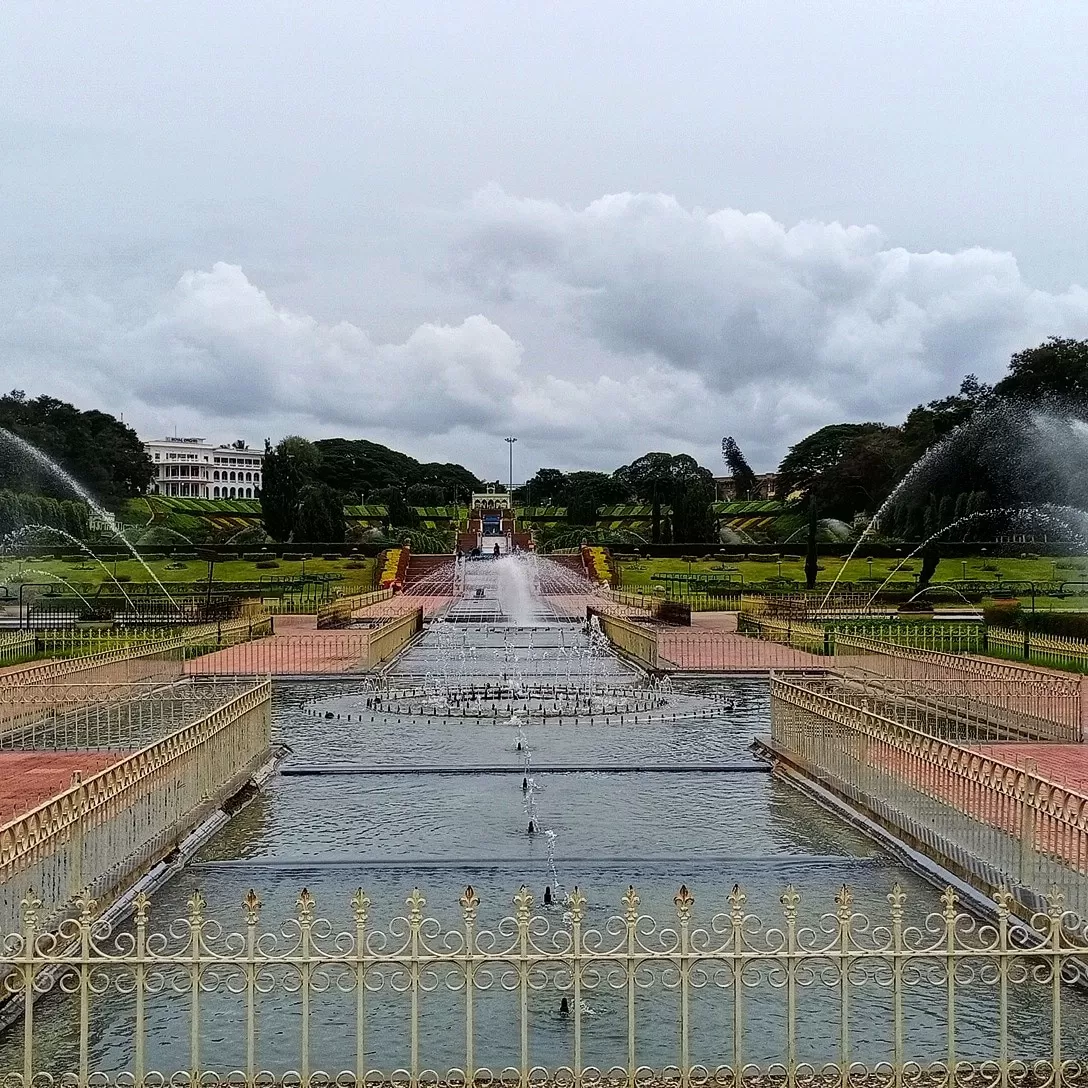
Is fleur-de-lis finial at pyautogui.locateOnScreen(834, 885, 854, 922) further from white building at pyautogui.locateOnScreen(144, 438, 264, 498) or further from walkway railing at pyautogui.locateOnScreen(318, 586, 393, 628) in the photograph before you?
white building at pyautogui.locateOnScreen(144, 438, 264, 498)

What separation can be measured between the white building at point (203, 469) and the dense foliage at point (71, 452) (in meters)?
39.5

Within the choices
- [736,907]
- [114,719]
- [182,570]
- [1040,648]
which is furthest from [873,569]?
[736,907]

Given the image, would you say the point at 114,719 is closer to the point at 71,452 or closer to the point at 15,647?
A: the point at 15,647

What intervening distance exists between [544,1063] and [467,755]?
27.5 feet

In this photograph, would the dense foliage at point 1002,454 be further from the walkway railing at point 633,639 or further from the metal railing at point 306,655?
the metal railing at point 306,655

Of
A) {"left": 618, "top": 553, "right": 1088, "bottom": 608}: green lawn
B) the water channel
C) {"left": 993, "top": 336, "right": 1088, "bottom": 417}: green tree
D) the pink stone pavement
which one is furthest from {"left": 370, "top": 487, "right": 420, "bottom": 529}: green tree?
the water channel

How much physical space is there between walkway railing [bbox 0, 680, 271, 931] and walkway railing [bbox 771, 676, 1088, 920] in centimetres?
529

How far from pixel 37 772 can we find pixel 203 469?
5561 inches

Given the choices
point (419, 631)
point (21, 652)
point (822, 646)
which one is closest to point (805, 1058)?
point (822, 646)

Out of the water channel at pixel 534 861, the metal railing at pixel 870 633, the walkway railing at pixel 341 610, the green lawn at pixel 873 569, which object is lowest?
the water channel at pixel 534 861

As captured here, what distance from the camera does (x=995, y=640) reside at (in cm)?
2480

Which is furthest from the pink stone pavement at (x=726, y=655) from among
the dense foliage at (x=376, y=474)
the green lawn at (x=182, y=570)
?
the dense foliage at (x=376, y=474)

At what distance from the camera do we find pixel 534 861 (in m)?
8.85

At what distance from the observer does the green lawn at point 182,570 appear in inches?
2016
